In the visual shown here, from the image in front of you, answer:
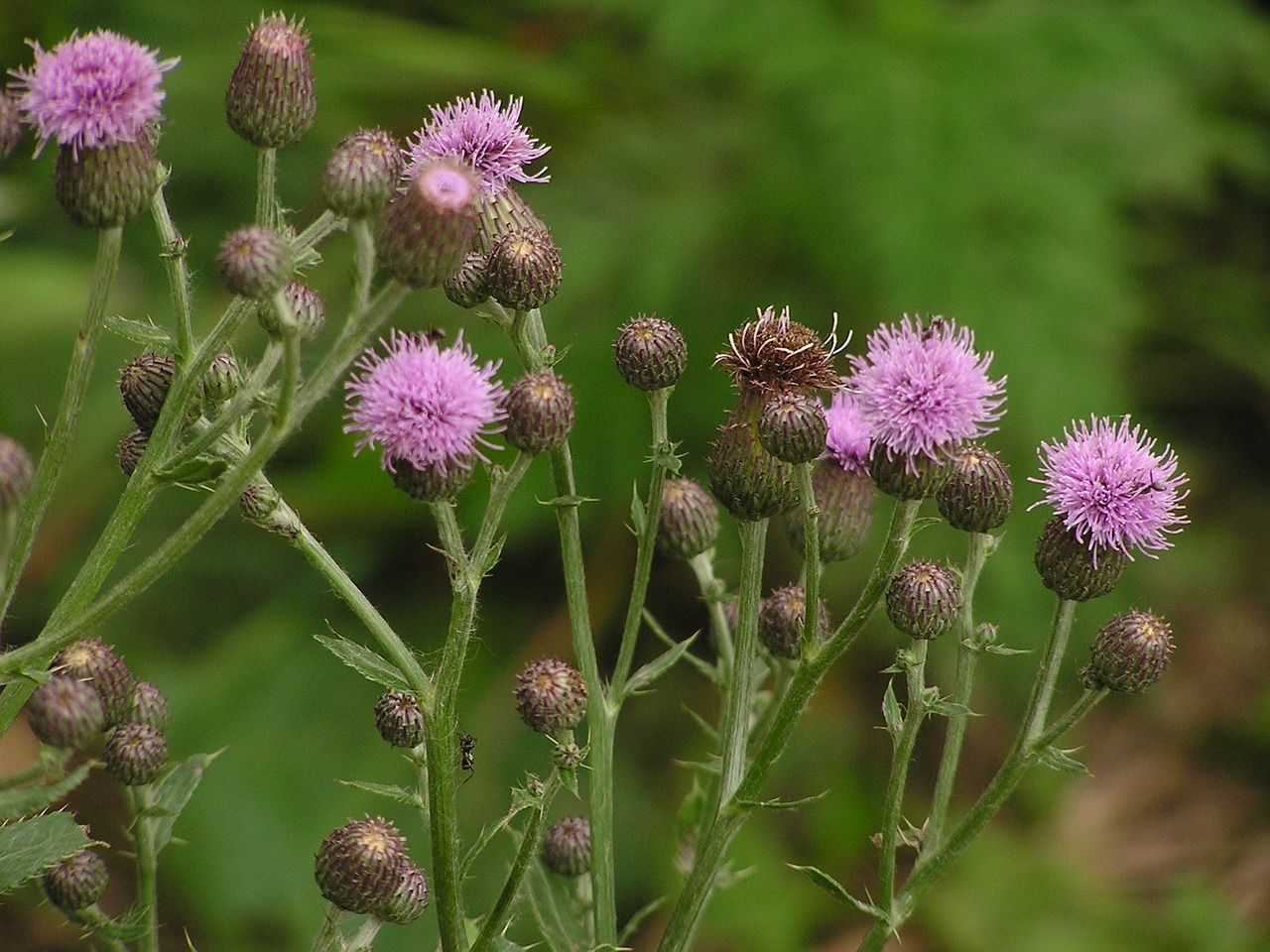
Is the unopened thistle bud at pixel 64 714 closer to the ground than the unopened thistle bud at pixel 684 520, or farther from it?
→ closer to the ground

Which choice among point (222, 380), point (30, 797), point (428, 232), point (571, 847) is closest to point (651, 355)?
point (428, 232)

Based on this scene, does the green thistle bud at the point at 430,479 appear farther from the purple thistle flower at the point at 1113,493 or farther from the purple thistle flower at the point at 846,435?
the purple thistle flower at the point at 1113,493

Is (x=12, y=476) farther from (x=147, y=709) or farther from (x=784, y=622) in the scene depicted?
(x=784, y=622)

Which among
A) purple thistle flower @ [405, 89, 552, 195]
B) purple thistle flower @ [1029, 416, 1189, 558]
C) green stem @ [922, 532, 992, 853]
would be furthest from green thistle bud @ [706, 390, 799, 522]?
purple thistle flower @ [405, 89, 552, 195]

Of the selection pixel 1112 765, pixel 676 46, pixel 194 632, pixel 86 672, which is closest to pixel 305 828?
pixel 194 632

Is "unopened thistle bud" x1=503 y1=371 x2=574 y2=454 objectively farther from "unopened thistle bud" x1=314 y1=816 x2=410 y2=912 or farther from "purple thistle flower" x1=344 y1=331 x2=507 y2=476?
"unopened thistle bud" x1=314 y1=816 x2=410 y2=912

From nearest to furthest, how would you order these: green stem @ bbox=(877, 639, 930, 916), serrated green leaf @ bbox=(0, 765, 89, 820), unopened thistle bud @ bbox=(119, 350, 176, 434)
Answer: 1. serrated green leaf @ bbox=(0, 765, 89, 820)
2. unopened thistle bud @ bbox=(119, 350, 176, 434)
3. green stem @ bbox=(877, 639, 930, 916)

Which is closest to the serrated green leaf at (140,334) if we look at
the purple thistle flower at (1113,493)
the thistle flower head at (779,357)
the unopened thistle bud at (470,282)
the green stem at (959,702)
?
the unopened thistle bud at (470,282)
